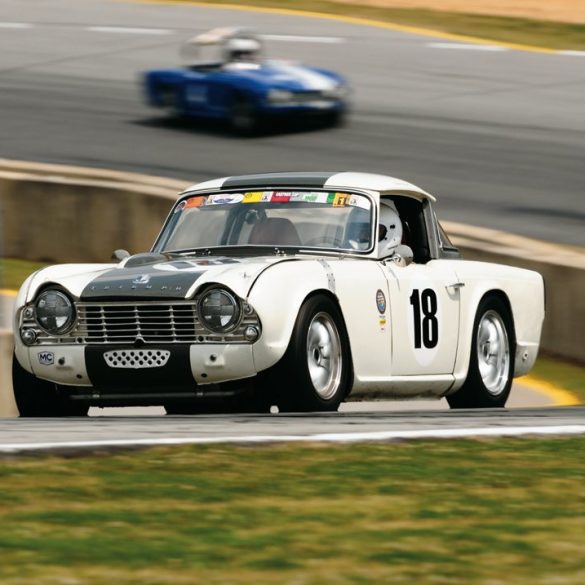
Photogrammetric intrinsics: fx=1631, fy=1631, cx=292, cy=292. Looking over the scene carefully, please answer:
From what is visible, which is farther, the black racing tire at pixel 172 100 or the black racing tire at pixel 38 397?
the black racing tire at pixel 172 100

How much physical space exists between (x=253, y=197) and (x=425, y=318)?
4.06 feet

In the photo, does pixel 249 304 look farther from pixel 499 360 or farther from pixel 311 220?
pixel 499 360

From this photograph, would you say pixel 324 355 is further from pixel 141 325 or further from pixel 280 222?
pixel 280 222

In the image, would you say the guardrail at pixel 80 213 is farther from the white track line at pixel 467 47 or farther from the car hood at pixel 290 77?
the white track line at pixel 467 47

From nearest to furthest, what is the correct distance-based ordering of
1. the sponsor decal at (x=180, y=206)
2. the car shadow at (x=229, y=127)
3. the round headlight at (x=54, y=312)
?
the round headlight at (x=54, y=312), the sponsor decal at (x=180, y=206), the car shadow at (x=229, y=127)

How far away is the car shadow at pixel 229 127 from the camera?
2348 centimetres

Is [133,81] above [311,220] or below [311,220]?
above

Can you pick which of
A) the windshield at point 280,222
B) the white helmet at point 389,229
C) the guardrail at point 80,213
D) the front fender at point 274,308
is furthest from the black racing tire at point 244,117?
the front fender at point 274,308

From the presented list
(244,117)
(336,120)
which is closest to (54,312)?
(244,117)

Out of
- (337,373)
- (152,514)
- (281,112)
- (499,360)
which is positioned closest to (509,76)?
(281,112)

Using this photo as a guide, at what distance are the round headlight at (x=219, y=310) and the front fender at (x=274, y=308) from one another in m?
0.12

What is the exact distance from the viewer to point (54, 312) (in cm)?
847

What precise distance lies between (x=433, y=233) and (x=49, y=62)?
1958cm

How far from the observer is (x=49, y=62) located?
28.6 meters
